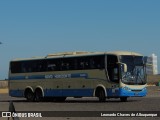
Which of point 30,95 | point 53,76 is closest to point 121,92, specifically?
point 53,76

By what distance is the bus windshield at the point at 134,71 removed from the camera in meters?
32.2

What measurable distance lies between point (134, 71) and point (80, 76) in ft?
12.2

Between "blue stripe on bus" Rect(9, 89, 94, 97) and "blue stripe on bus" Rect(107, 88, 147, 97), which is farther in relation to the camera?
"blue stripe on bus" Rect(9, 89, 94, 97)

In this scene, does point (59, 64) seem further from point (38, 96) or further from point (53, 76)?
point (38, 96)

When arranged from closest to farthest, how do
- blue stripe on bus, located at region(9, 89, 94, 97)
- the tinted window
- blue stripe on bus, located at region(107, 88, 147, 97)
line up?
blue stripe on bus, located at region(107, 88, 147, 97) → the tinted window → blue stripe on bus, located at region(9, 89, 94, 97)

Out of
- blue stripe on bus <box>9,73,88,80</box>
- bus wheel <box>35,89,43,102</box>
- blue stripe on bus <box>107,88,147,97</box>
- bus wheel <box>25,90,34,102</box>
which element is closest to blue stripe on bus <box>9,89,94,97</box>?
bus wheel <box>25,90,34,102</box>

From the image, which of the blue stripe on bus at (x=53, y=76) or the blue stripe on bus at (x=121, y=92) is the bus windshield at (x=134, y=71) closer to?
the blue stripe on bus at (x=121, y=92)

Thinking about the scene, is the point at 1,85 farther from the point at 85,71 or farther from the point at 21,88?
the point at 85,71

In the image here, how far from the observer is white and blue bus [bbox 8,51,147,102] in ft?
106

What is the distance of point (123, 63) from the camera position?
32.0 metres

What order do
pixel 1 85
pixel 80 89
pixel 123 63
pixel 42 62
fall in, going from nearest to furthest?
pixel 123 63, pixel 80 89, pixel 42 62, pixel 1 85

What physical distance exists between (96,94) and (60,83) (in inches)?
137

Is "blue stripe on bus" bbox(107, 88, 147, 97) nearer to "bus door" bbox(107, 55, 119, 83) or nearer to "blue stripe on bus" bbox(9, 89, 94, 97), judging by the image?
"bus door" bbox(107, 55, 119, 83)

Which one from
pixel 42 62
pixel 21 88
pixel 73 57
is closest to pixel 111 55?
pixel 73 57
